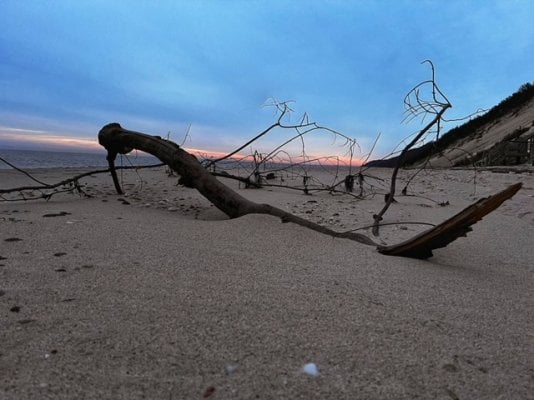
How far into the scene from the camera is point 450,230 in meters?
1.99

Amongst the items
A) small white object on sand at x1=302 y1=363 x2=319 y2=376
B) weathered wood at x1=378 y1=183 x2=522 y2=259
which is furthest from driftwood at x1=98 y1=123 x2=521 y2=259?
small white object on sand at x1=302 y1=363 x2=319 y2=376

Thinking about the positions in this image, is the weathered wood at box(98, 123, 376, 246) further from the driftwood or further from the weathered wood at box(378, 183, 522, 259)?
the weathered wood at box(378, 183, 522, 259)

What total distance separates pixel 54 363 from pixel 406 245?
5.85 ft

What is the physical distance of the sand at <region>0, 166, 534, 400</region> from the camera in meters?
0.96

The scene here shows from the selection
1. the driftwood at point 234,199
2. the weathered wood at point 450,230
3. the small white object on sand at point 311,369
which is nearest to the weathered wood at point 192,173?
the driftwood at point 234,199

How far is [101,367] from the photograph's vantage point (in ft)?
3.22

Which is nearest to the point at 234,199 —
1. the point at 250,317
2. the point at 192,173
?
the point at 192,173

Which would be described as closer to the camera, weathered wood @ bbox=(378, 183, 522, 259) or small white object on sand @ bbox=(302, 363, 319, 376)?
small white object on sand @ bbox=(302, 363, 319, 376)

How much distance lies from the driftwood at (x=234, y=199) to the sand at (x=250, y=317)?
110 millimetres

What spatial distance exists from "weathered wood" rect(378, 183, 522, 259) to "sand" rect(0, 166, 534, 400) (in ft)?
0.30

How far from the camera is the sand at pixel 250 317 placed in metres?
0.96

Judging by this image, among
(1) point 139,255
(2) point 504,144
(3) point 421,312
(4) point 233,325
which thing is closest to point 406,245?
(3) point 421,312

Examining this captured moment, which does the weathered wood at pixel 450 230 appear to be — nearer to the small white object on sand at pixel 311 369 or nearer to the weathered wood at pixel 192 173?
the weathered wood at pixel 192 173

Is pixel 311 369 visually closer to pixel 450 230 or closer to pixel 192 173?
pixel 450 230
